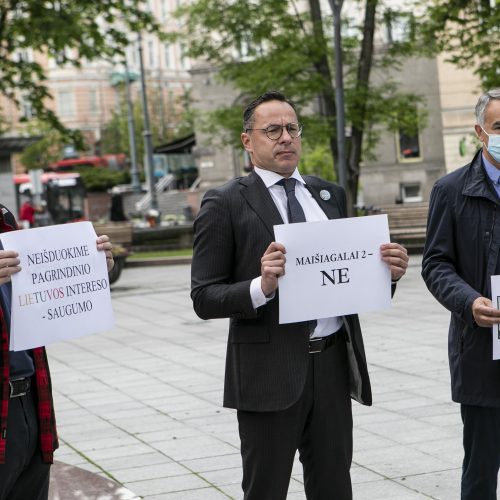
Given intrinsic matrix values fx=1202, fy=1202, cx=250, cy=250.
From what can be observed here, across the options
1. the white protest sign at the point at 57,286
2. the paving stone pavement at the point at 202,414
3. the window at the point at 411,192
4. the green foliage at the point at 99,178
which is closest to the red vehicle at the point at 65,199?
the window at the point at 411,192

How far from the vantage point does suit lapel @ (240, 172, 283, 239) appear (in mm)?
4555

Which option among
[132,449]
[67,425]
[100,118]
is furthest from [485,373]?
[100,118]

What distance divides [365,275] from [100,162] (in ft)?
255

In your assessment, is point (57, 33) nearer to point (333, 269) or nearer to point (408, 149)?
point (333, 269)

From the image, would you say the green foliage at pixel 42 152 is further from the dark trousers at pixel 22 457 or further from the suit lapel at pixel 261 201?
the dark trousers at pixel 22 457

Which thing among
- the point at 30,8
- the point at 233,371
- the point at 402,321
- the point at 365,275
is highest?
the point at 30,8

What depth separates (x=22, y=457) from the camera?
4.34 m

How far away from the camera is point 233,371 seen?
460 centimetres

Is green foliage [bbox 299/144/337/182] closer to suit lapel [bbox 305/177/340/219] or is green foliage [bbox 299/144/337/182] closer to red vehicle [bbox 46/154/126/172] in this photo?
suit lapel [bbox 305/177/340/219]

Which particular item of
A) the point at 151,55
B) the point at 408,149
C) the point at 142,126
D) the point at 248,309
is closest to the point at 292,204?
the point at 248,309

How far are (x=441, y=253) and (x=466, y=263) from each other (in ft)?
0.35

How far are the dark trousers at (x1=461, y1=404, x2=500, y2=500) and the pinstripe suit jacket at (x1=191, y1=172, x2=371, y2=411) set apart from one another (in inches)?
18.9

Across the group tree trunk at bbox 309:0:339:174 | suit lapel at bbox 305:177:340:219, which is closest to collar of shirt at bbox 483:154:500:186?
suit lapel at bbox 305:177:340:219

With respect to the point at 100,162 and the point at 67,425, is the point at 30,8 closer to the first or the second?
the point at 67,425
